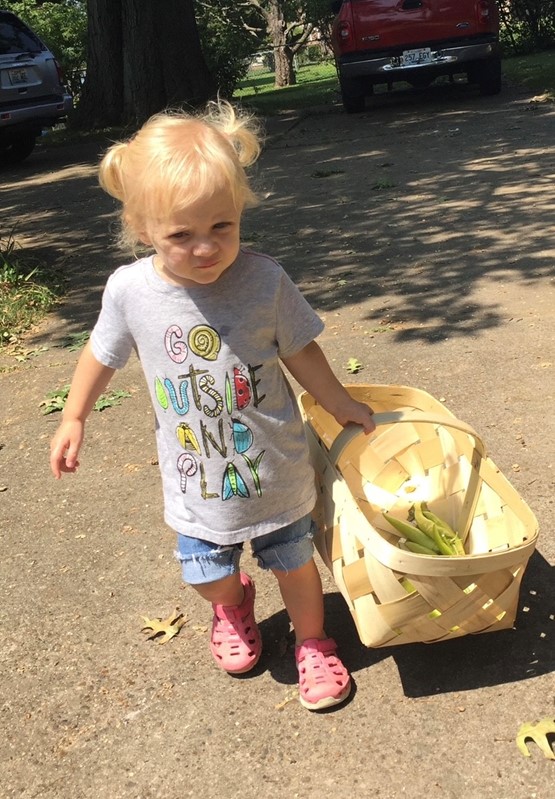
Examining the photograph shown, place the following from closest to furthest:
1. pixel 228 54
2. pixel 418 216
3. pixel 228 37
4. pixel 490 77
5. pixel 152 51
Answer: pixel 418 216 < pixel 152 51 < pixel 490 77 < pixel 228 54 < pixel 228 37

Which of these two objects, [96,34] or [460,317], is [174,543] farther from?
[96,34]

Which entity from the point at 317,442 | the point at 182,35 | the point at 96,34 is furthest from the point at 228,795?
the point at 96,34

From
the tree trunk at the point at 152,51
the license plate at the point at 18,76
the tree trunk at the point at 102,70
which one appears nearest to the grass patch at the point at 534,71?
the tree trunk at the point at 152,51

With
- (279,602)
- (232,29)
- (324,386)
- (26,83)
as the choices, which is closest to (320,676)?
(279,602)

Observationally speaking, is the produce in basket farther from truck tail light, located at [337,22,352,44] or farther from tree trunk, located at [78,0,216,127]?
tree trunk, located at [78,0,216,127]

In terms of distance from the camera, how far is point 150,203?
2037 millimetres

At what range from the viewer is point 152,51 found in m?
12.5

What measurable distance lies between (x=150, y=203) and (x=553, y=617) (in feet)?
5.05

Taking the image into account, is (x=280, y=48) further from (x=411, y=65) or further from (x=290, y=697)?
(x=290, y=697)

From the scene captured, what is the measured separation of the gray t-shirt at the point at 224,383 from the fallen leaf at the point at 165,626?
0.54m

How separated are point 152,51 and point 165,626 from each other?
1124cm

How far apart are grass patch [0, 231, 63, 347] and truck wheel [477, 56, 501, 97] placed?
27.6ft

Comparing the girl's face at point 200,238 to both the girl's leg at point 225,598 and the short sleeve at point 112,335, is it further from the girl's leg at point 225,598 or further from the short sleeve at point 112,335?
the girl's leg at point 225,598

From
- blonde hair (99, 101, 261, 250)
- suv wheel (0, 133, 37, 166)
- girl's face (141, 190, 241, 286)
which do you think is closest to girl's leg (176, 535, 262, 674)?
girl's face (141, 190, 241, 286)
